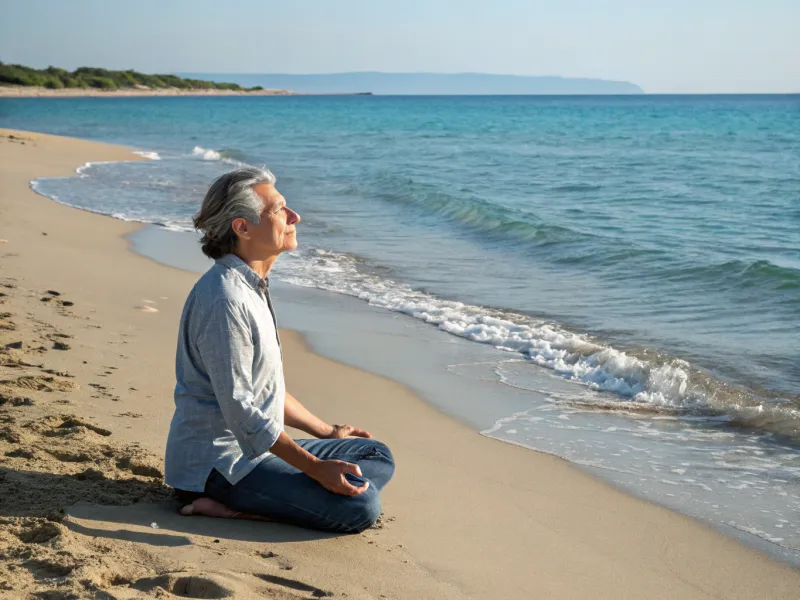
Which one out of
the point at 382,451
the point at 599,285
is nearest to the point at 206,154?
the point at 599,285

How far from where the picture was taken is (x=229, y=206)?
338 cm

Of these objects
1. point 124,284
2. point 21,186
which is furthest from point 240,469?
point 21,186

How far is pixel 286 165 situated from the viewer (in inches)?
990

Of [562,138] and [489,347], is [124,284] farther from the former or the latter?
[562,138]

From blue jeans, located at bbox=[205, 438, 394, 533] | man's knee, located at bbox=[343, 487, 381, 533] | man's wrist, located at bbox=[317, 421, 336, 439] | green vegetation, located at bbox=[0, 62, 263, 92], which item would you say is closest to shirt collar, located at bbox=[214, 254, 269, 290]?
blue jeans, located at bbox=[205, 438, 394, 533]

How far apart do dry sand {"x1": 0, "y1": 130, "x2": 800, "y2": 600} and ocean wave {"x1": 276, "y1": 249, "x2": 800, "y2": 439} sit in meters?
1.51

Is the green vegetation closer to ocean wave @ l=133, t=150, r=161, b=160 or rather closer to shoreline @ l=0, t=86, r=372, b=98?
shoreline @ l=0, t=86, r=372, b=98

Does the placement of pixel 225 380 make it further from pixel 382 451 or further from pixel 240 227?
pixel 382 451

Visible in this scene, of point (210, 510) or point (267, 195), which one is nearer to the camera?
point (267, 195)

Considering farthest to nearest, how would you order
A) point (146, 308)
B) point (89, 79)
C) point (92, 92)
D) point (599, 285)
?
point (89, 79), point (92, 92), point (599, 285), point (146, 308)

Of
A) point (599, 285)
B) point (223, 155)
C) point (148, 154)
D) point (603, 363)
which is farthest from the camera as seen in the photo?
point (223, 155)

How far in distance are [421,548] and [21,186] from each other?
1494 cm

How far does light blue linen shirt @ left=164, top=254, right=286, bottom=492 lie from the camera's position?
3.25m

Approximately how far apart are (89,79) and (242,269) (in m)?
113
